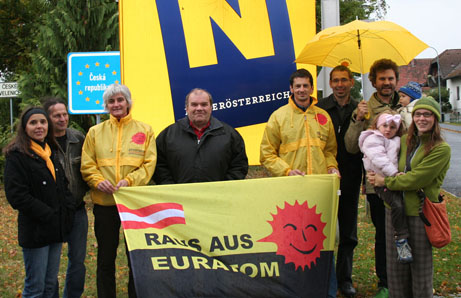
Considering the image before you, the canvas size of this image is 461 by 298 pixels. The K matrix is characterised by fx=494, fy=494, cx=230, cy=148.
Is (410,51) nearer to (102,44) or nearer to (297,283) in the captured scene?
(297,283)

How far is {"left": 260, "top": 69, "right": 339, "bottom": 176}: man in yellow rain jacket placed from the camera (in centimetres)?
455

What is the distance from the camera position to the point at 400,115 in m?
4.43

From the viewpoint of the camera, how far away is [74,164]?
4.43 m

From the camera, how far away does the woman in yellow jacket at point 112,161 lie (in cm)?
432

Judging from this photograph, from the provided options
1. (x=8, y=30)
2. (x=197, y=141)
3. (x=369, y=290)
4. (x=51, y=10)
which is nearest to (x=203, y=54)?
Answer: (x=197, y=141)

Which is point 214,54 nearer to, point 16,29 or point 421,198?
point 421,198

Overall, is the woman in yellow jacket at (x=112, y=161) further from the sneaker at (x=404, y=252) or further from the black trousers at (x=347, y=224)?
the sneaker at (x=404, y=252)

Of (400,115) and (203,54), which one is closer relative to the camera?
(400,115)

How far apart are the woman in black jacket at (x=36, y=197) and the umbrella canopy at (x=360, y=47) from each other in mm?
2744

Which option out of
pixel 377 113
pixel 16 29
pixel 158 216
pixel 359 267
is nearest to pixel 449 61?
pixel 16 29

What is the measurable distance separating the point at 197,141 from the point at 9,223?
300 inches

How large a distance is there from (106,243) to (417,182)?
8.80ft

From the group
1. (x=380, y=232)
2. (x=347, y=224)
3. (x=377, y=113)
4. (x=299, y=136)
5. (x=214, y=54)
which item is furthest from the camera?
(x=214, y=54)

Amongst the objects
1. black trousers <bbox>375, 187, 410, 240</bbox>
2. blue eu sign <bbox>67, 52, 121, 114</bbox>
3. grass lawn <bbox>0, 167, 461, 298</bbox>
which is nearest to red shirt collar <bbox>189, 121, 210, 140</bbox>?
black trousers <bbox>375, 187, 410, 240</bbox>
